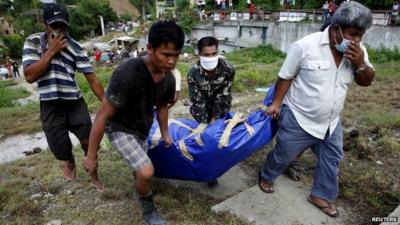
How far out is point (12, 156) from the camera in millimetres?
4965

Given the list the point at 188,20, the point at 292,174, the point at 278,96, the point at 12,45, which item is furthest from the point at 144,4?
the point at 278,96

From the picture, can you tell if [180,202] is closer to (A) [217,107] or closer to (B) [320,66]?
(A) [217,107]

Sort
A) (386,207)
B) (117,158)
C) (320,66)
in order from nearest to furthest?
(320,66)
(386,207)
(117,158)

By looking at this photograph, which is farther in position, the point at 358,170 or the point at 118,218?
the point at 358,170

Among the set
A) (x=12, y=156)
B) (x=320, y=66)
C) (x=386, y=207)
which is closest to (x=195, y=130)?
(x=320, y=66)

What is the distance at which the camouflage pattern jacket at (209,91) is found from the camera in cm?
300

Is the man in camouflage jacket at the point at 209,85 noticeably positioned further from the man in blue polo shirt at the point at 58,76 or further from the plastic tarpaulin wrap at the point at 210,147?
the man in blue polo shirt at the point at 58,76

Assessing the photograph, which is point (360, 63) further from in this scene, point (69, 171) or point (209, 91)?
point (69, 171)

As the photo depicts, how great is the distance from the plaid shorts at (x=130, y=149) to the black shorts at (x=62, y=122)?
669mm

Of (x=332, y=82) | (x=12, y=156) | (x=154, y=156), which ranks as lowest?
(x=12, y=156)

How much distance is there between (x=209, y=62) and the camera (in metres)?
2.91

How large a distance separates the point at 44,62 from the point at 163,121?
1.02 m

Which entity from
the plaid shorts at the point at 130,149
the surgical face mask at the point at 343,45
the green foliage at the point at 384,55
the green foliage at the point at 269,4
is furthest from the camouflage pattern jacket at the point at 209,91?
the green foliage at the point at 269,4

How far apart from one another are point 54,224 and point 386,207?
8.87 ft
